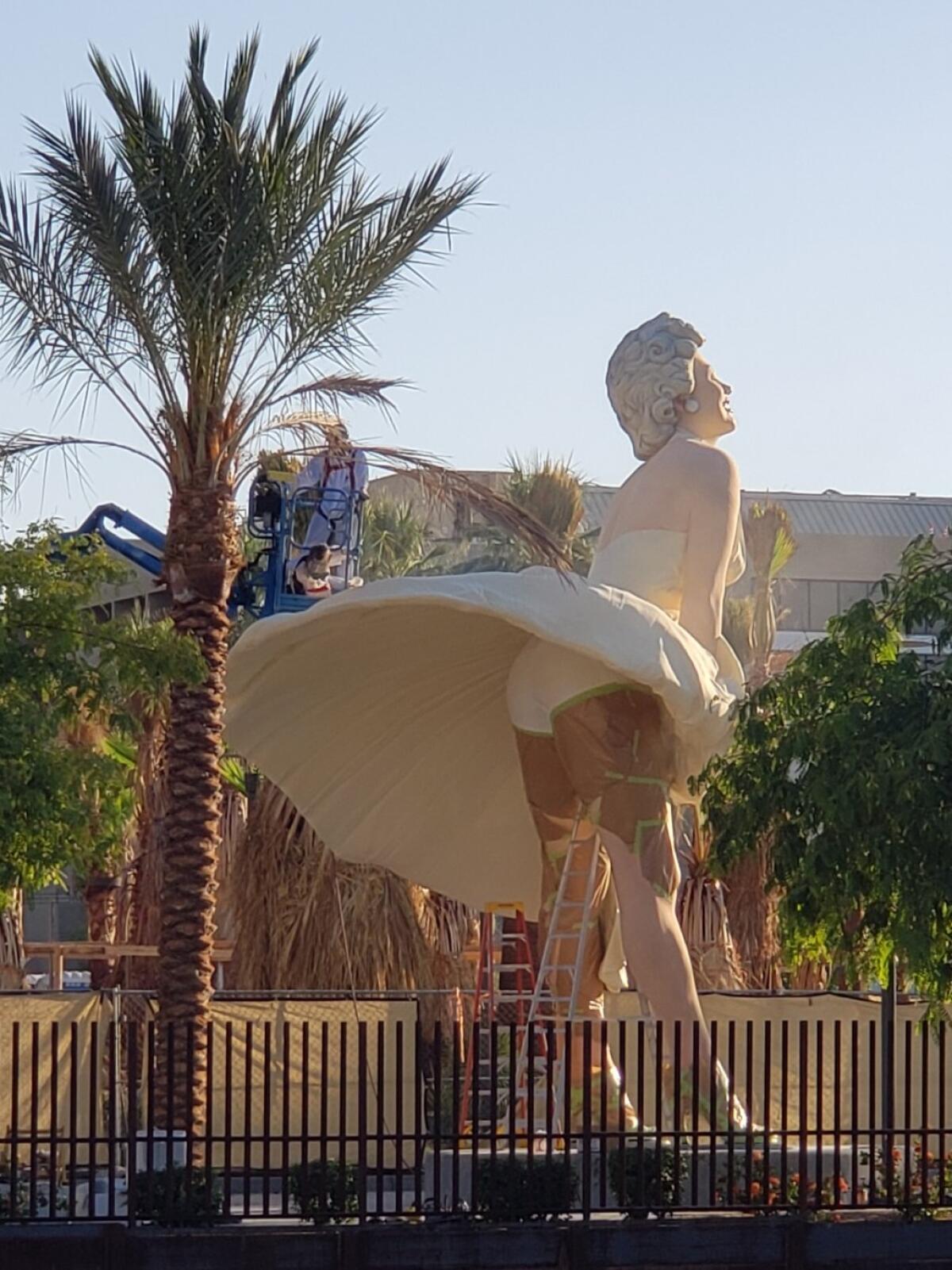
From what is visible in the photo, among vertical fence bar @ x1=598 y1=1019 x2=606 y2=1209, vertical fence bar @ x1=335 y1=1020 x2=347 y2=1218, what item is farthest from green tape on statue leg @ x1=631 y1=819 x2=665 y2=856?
vertical fence bar @ x1=335 y1=1020 x2=347 y2=1218

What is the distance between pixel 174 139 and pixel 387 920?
10740 millimetres

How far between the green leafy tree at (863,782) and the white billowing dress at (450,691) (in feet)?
5.23

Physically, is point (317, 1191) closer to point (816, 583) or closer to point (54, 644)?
point (54, 644)

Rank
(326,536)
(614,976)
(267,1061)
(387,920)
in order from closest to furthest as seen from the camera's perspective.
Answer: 1. (267,1061)
2. (614,976)
3. (326,536)
4. (387,920)

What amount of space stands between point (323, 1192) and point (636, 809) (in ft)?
13.6

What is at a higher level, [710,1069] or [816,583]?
[816,583]

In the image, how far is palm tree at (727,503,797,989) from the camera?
97.7 feet

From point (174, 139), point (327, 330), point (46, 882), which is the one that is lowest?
point (46, 882)

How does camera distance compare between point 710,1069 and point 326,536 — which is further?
point 326,536

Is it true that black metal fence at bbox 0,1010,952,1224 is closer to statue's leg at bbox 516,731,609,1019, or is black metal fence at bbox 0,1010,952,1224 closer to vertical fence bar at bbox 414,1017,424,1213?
vertical fence bar at bbox 414,1017,424,1213

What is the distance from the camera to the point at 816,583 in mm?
61688

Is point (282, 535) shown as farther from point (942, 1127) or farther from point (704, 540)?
point (942, 1127)

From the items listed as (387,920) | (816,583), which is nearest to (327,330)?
(387,920)

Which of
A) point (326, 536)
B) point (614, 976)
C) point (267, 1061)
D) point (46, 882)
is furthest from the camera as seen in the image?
point (326, 536)
